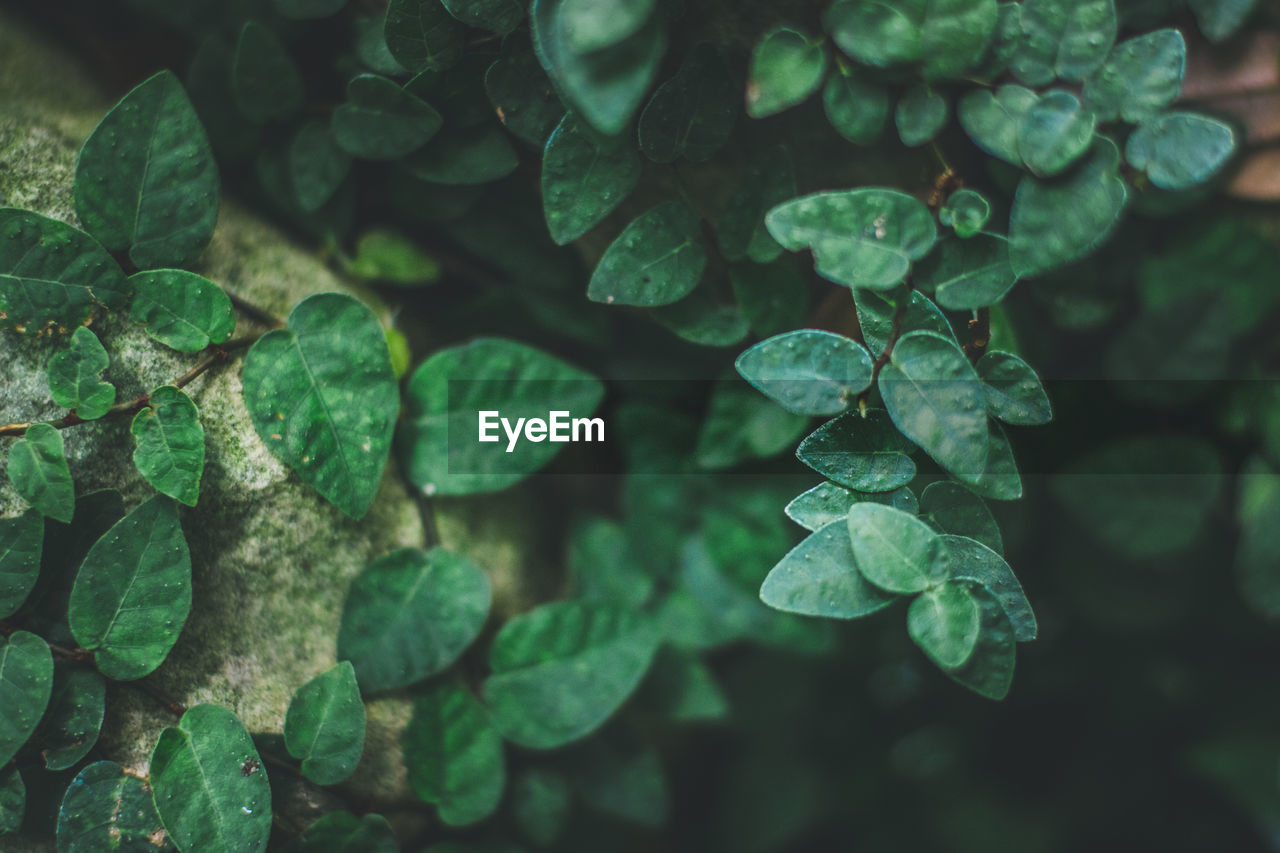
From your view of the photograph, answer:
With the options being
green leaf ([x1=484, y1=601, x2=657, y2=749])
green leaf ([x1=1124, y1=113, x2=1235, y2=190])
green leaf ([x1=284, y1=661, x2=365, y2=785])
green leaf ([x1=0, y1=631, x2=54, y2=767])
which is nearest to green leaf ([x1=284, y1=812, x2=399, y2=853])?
green leaf ([x1=284, y1=661, x2=365, y2=785])

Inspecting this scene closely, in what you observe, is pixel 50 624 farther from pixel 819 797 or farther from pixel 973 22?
pixel 819 797

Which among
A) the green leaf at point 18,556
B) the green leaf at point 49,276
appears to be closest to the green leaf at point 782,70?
the green leaf at point 49,276

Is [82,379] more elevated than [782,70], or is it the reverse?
[782,70]

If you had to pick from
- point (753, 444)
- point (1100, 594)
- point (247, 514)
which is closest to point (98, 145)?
point (247, 514)

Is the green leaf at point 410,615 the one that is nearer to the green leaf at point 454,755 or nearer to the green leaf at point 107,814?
the green leaf at point 454,755

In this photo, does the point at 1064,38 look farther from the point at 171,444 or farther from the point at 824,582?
the point at 171,444

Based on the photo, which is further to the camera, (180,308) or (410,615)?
(410,615)

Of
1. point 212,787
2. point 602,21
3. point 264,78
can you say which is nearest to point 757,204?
point 602,21
